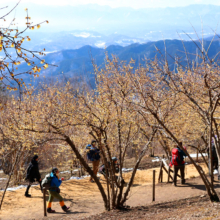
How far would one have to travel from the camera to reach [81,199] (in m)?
10.6

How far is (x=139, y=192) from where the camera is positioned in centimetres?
1103

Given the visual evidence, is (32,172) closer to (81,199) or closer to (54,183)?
(81,199)

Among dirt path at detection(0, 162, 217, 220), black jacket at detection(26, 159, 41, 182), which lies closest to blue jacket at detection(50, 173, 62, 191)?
dirt path at detection(0, 162, 217, 220)

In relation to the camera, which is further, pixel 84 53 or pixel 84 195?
pixel 84 53

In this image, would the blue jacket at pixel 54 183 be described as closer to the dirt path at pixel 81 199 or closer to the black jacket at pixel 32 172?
the dirt path at pixel 81 199

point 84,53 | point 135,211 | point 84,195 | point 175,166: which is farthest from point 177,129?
point 84,53

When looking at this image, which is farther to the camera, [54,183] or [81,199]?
[81,199]

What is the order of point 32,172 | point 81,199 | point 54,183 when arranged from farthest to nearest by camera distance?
point 32,172, point 81,199, point 54,183

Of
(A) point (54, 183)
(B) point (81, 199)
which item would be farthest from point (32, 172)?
(A) point (54, 183)

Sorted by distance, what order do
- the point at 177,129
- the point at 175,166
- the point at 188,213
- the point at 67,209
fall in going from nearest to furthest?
the point at 188,213
the point at 67,209
the point at 175,166
the point at 177,129

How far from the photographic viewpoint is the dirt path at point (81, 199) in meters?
9.05

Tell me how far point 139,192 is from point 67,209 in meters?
3.37

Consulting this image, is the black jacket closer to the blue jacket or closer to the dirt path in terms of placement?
the dirt path

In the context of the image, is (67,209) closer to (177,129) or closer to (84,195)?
(84,195)
